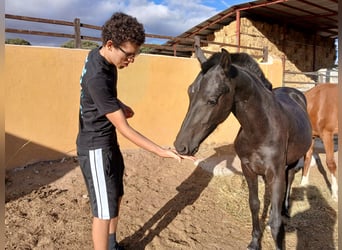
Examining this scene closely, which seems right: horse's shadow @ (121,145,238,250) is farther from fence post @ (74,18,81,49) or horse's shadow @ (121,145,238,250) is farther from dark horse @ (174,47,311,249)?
fence post @ (74,18,81,49)

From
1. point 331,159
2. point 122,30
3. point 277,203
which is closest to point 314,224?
point 277,203

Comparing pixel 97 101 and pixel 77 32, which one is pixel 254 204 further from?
pixel 77 32

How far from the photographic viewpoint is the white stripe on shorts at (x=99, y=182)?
185 centimetres

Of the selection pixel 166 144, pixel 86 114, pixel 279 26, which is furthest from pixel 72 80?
pixel 279 26

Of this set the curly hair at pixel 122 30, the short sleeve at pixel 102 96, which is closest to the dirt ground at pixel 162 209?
the short sleeve at pixel 102 96

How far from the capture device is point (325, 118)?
15.7 feet

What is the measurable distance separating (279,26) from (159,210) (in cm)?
1230

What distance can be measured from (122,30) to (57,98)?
127 inches

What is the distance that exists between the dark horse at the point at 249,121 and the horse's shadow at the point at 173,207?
99 cm

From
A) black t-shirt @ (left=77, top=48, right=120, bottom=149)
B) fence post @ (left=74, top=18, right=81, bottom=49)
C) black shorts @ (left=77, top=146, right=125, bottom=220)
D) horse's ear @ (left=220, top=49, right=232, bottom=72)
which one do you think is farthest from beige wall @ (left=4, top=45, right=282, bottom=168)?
horse's ear @ (left=220, top=49, right=232, bottom=72)

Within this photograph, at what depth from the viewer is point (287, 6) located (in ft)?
36.5

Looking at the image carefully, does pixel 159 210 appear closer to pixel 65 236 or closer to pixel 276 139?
pixel 65 236

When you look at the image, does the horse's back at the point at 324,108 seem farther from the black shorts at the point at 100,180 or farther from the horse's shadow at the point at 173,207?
the black shorts at the point at 100,180

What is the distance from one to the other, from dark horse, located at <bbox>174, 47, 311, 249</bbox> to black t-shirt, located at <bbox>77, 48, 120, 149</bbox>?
1.61 feet
